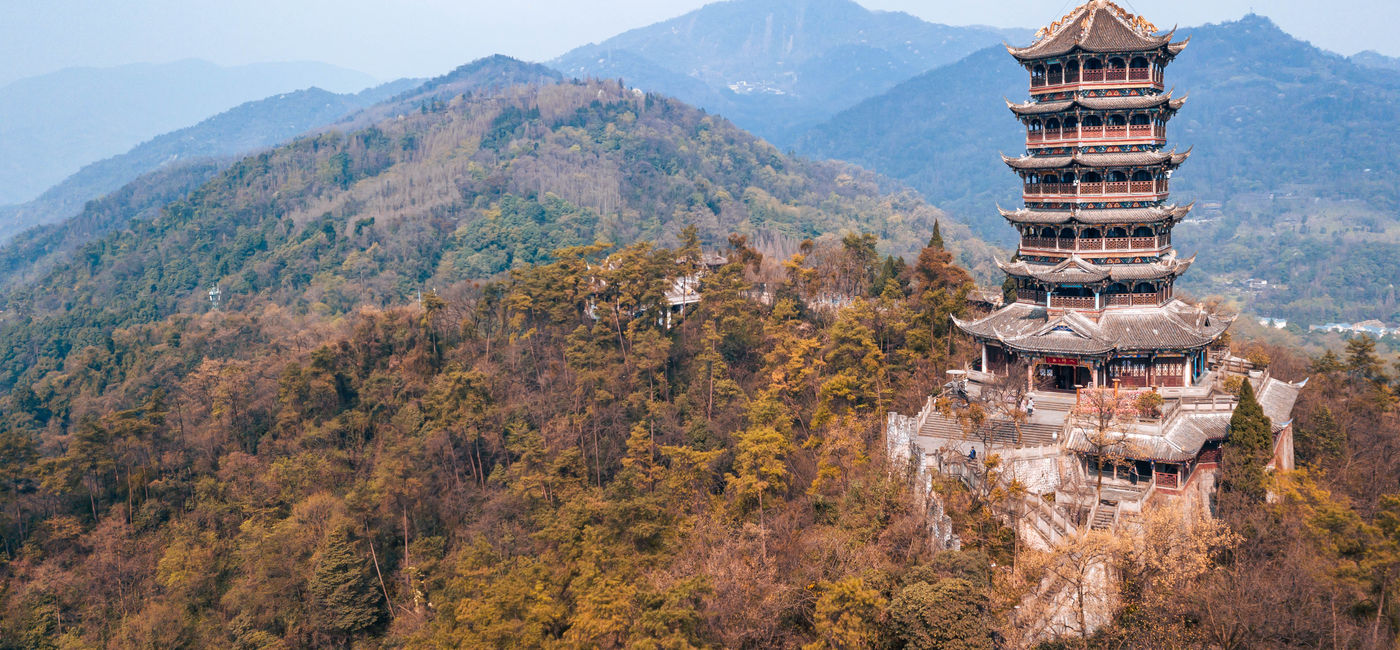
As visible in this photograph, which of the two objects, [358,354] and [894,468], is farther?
[358,354]

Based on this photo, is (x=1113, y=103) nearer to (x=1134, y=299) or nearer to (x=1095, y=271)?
(x=1095, y=271)

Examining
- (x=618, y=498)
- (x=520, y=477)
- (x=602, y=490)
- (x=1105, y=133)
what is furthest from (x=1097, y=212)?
(x=520, y=477)

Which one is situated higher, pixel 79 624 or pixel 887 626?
pixel 887 626

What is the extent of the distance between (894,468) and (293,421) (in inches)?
1289

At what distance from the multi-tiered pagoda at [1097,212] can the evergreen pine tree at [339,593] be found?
86.8 ft

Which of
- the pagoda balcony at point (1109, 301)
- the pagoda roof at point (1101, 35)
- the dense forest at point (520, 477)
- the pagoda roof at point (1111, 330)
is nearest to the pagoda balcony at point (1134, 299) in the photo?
the pagoda balcony at point (1109, 301)

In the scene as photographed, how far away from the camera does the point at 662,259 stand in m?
45.7

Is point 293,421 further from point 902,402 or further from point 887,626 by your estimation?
point 887,626

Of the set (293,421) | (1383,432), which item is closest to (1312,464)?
(1383,432)

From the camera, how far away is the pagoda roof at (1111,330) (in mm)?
30141

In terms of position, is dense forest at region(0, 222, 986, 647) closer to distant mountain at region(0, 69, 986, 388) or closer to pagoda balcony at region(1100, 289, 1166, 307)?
pagoda balcony at region(1100, 289, 1166, 307)

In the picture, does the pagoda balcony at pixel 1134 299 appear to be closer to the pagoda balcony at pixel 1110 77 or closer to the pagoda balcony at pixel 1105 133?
the pagoda balcony at pixel 1105 133

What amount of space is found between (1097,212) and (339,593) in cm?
3259

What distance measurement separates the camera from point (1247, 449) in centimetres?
2581
